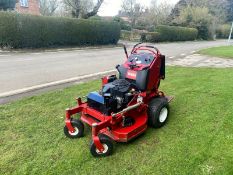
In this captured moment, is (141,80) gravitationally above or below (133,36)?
above

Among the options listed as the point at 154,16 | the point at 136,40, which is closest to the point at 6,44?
the point at 136,40

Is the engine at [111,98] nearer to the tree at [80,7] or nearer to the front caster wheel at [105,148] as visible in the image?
the front caster wheel at [105,148]

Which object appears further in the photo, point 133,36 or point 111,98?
point 133,36

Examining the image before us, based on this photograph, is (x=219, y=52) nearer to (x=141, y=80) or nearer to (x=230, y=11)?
(x=141, y=80)

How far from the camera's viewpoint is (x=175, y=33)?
114ft

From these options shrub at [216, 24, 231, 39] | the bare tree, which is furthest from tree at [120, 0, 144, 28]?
shrub at [216, 24, 231, 39]

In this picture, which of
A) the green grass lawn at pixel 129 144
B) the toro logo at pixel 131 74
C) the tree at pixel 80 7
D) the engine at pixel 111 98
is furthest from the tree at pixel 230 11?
the engine at pixel 111 98

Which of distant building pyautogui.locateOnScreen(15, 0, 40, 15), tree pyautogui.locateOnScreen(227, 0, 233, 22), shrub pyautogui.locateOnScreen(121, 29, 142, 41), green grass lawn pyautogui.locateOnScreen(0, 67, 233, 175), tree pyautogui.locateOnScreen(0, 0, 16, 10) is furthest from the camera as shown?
tree pyautogui.locateOnScreen(227, 0, 233, 22)

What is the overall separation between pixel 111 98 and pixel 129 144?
29.0 inches

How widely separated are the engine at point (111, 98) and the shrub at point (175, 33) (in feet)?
93.9

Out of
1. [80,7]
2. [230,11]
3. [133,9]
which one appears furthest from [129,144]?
[230,11]

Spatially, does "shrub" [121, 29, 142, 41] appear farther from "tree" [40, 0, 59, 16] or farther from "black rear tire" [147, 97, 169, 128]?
"black rear tire" [147, 97, 169, 128]

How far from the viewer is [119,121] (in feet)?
12.1

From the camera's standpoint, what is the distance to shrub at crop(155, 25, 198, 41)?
32.0 meters
